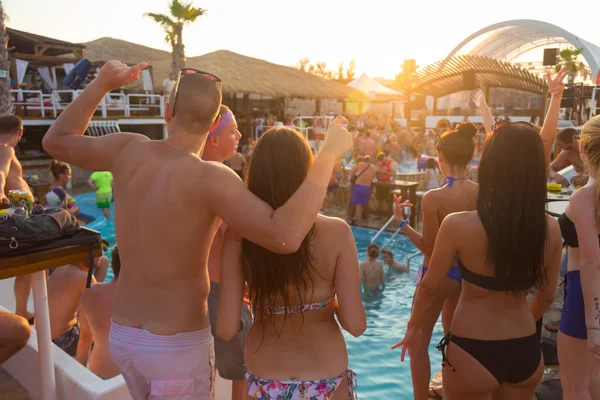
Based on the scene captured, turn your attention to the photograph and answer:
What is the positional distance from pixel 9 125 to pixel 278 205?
3.85 metres

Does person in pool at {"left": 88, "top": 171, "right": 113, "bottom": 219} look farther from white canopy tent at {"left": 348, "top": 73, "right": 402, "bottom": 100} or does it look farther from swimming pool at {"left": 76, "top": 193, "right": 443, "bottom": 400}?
white canopy tent at {"left": 348, "top": 73, "right": 402, "bottom": 100}

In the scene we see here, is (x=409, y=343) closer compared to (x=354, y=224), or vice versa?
(x=409, y=343)

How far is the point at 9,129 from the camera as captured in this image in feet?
13.8

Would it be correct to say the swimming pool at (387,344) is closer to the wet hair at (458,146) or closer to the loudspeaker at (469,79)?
the wet hair at (458,146)

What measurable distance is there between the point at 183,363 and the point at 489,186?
144 centimetres

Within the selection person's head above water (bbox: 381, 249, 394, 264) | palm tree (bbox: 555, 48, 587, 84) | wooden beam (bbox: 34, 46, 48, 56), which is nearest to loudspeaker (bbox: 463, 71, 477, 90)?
palm tree (bbox: 555, 48, 587, 84)

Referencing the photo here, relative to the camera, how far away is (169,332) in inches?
63.8

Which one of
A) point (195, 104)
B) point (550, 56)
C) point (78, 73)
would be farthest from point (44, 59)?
point (195, 104)

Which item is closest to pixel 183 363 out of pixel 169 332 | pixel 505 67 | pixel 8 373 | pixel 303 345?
pixel 169 332

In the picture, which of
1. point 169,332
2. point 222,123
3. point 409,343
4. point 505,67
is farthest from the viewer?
point 505,67

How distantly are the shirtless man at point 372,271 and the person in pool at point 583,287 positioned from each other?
4941 mm

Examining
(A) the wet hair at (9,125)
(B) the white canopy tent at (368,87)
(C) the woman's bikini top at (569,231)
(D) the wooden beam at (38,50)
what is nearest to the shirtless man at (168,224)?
(C) the woman's bikini top at (569,231)

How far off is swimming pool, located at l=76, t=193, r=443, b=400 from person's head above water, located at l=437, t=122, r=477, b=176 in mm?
3206

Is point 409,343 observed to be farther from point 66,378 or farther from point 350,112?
point 350,112
